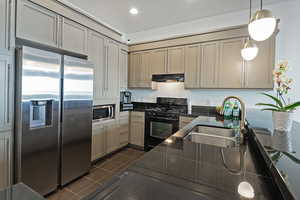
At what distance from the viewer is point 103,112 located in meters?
2.88

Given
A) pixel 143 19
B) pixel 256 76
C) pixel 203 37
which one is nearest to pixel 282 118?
pixel 256 76

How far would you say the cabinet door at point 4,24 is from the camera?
1.54 metres

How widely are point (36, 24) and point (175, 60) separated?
2.43 m

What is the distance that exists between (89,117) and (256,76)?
290 centimetres

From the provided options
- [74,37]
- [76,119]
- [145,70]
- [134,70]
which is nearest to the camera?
[76,119]

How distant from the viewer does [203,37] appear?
9.57 feet

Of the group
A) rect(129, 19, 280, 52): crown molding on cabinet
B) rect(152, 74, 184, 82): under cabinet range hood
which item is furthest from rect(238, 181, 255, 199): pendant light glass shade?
rect(129, 19, 280, 52): crown molding on cabinet

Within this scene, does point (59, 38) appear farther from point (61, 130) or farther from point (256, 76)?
point (256, 76)

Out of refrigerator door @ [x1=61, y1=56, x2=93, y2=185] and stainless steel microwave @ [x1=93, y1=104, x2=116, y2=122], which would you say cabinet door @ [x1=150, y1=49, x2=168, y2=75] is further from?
refrigerator door @ [x1=61, y1=56, x2=93, y2=185]

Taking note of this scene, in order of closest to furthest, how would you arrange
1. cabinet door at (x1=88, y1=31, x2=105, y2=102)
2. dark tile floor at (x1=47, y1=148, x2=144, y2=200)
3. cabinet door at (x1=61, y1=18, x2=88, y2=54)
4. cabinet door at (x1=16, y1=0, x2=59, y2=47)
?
cabinet door at (x1=16, y1=0, x2=59, y2=47) → dark tile floor at (x1=47, y1=148, x2=144, y2=200) → cabinet door at (x1=61, y1=18, x2=88, y2=54) → cabinet door at (x1=88, y1=31, x2=105, y2=102)

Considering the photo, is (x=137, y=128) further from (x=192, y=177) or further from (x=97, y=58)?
(x=192, y=177)

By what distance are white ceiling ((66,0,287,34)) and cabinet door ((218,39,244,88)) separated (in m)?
0.67

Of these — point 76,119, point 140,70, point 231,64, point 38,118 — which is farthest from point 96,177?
point 231,64

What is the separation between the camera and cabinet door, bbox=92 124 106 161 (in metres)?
2.61
